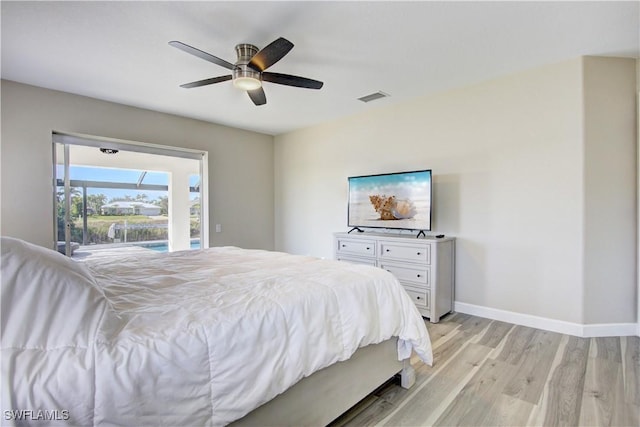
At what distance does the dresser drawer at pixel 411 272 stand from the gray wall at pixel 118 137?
2.66 metres

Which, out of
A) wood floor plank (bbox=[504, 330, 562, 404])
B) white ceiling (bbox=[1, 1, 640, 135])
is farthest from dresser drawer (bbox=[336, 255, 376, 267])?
white ceiling (bbox=[1, 1, 640, 135])

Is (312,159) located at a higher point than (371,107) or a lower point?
lower

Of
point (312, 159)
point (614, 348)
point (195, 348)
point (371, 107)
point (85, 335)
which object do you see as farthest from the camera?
point (312, 159)

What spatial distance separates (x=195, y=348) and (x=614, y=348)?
3.29 m

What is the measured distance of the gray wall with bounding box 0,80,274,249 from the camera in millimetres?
3154

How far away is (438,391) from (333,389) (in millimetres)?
820

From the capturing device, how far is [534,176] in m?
2.98

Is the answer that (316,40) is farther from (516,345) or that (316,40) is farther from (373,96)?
(516,345)

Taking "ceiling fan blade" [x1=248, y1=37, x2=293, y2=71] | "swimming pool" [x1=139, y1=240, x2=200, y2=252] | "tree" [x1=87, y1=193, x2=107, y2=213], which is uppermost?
"ceiling fan blade" [x1=248, y1=37, x2=293, y2=71]

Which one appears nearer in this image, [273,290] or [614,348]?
[273,290]

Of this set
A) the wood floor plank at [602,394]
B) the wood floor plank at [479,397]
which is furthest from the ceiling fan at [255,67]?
the wood floor plank at [602,394]

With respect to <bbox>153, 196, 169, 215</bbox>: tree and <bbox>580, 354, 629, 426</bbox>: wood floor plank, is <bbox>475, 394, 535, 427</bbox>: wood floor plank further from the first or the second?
<bbox>153, 196, 169, 215</bbox>: tree

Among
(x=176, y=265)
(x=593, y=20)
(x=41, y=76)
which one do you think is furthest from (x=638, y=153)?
(x=41, y=76)

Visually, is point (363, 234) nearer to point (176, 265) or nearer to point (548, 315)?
point (548, 315)
